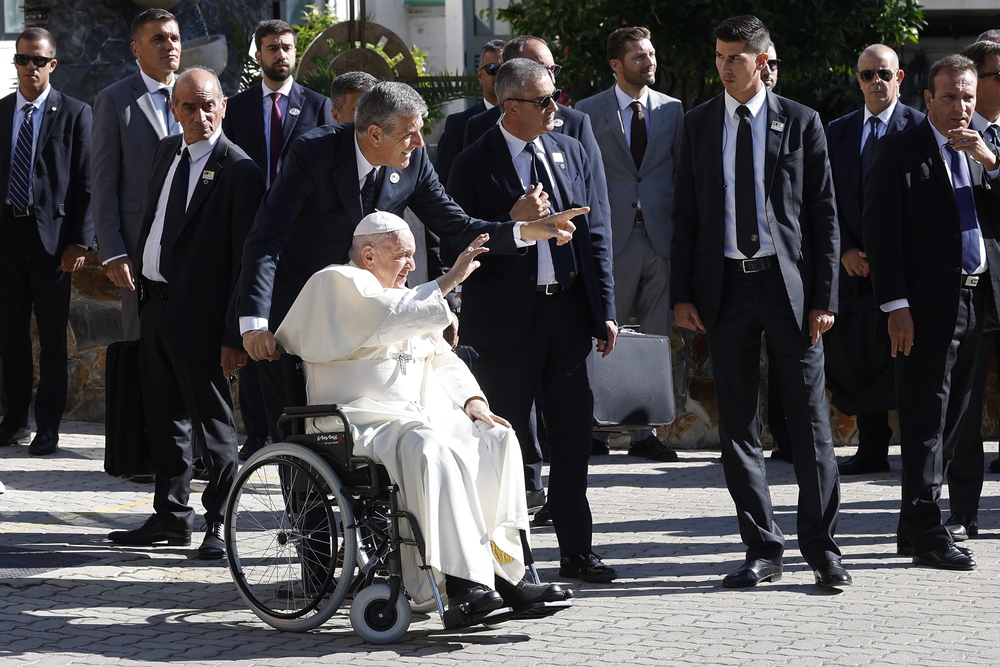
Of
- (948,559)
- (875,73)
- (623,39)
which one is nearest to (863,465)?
(875,73)

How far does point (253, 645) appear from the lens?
5219 mm

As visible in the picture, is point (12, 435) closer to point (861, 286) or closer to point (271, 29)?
point (271, 29)

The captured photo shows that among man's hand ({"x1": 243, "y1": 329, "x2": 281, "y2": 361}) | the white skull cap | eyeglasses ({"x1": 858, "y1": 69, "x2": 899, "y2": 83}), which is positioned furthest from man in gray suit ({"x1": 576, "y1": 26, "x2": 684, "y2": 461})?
man's hand ({"x1": 243, "y1": 329, "x2": 281, "y2": 361})

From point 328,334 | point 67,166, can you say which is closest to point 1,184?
point 67,166

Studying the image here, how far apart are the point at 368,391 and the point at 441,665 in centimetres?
111

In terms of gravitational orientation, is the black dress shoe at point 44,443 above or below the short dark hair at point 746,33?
below

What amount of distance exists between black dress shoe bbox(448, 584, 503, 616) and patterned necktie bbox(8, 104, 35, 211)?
523 cm

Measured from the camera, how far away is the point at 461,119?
8680 mm

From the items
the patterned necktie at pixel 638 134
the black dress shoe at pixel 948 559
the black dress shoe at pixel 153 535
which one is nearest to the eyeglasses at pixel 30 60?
the patterned necktie at pixel 638 134

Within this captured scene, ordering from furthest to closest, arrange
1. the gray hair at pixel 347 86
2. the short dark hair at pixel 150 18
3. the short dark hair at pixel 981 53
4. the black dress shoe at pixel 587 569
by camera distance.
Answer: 1. the short dark hair at pixel 150 18
2. the gray hair at pixel 347 86
3. the short dark hair at pixel 981 53
4. the black dress shoe at pixel 587 569

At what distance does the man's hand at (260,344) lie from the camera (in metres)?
5.72

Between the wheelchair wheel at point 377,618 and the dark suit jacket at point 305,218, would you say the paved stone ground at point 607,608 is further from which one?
the dark suit jacket at point 305,218

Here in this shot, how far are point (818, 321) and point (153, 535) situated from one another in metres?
3.13

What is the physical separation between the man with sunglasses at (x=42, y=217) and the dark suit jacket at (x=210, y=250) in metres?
2.92
